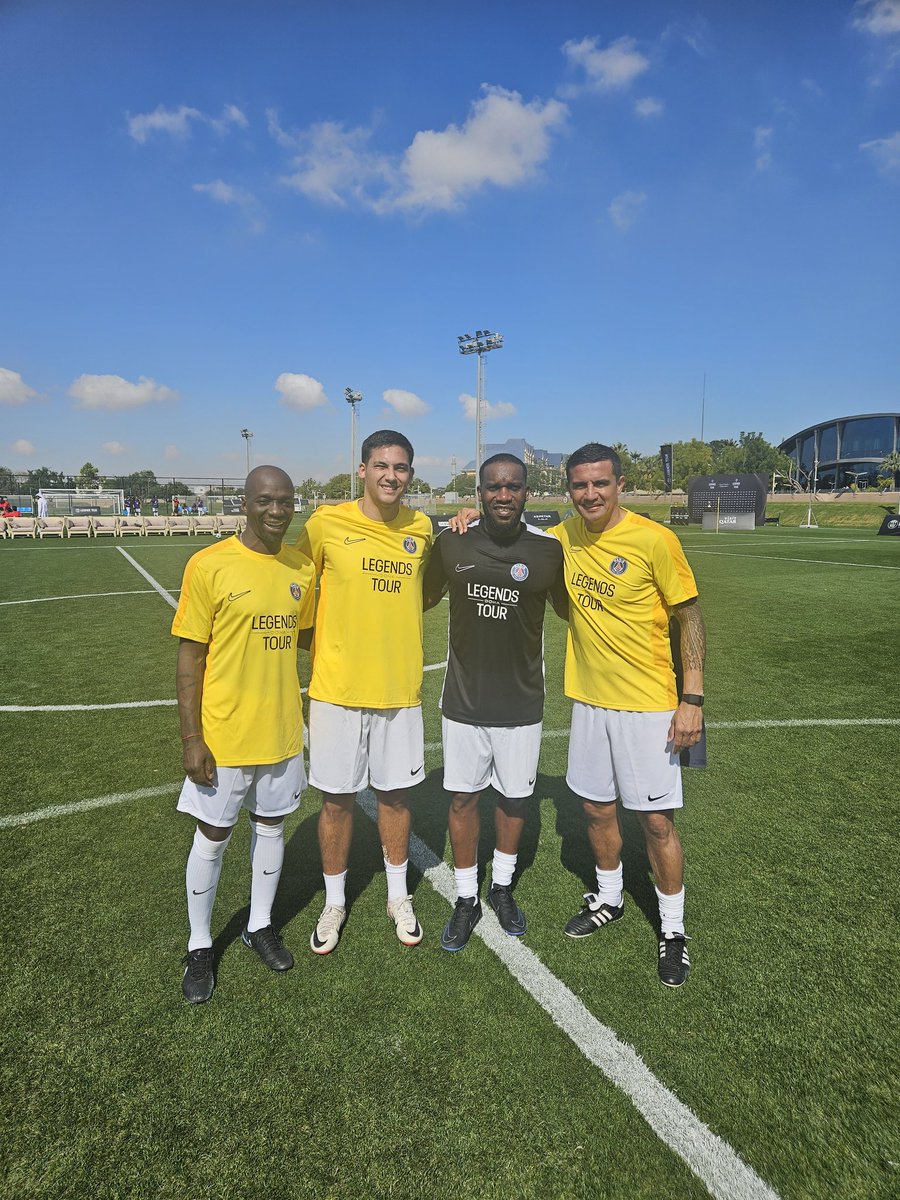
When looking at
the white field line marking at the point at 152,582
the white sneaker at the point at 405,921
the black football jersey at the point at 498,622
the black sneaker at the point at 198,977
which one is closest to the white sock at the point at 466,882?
the white sneaker at the point at 405,921

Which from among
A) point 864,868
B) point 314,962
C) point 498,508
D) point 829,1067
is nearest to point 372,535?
point 498,508

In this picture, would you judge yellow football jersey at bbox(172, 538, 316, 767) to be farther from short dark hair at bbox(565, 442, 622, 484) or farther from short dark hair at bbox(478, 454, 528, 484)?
short dark hair at bbox(565, 442, 622, 484)

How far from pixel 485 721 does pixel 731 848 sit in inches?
77.0

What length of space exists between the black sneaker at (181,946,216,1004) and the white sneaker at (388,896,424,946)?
852 millimetres

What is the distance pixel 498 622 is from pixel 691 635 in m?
0.91

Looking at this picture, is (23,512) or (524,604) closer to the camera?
(524,604)

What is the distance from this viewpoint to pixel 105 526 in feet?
108

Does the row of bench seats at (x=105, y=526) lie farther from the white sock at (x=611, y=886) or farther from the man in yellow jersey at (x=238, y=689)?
the white sock at (x=611, y=886)

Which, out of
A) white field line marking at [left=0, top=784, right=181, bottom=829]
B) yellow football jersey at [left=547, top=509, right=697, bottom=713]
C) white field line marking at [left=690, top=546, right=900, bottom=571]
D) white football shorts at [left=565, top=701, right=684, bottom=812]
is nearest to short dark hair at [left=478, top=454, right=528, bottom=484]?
yellow football jersey at [left=547, top=509, right=697, bottom=713]

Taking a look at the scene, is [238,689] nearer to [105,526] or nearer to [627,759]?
[627,759]

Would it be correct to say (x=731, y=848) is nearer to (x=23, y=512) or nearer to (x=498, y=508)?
(x=498, y=508)

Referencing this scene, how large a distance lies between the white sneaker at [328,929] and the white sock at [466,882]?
59 cm

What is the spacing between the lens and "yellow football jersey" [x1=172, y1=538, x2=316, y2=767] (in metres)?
2.65

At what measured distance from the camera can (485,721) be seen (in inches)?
123
